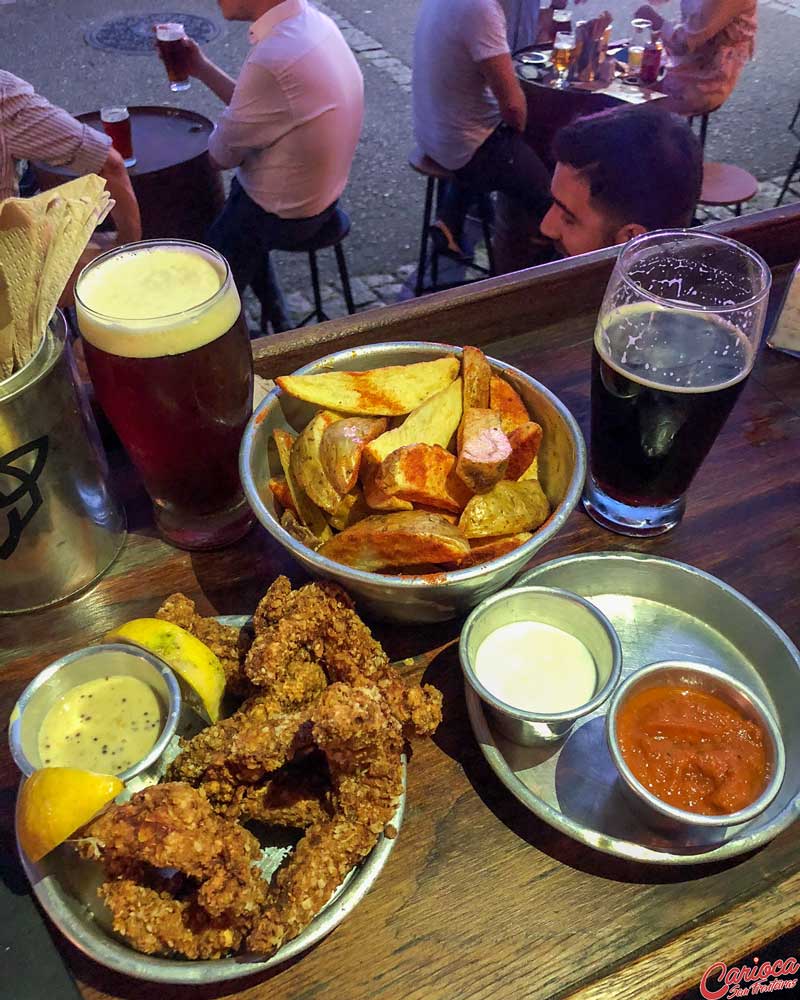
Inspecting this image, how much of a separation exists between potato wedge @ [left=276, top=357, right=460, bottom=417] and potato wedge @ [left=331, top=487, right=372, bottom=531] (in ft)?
0.47

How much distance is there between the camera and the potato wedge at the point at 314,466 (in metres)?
1.16

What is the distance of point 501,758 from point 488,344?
1.03m

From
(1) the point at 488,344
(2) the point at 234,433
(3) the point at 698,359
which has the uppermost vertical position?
(3) the point at 698,359

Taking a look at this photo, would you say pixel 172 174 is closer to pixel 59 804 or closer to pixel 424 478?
pixel 424 478

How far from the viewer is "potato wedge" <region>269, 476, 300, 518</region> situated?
1.21m

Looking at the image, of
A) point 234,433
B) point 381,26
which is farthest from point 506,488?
Result: point 381,26

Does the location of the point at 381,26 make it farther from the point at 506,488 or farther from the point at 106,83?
the point at 506,488

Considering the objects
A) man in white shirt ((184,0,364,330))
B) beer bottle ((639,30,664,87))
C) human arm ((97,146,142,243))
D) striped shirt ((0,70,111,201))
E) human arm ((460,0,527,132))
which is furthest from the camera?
beer bottle ((639,30,664,87))

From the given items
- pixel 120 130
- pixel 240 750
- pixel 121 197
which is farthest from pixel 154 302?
pixel 120 130

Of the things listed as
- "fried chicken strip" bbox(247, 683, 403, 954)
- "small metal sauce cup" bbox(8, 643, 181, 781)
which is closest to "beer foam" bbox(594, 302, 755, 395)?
"fried chicken strip" bbox(247, 683, 403, 954)

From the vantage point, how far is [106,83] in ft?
22.3

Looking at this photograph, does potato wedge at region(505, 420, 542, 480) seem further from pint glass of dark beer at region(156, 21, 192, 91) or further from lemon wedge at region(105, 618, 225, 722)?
pint glass of dark beer at region(156, 21, 192, 91)

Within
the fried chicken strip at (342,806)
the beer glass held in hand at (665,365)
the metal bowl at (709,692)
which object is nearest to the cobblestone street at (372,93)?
the beer glass held in hand at (665,365)

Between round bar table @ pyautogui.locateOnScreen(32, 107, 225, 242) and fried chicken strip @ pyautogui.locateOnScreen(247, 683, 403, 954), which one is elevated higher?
fried chicken strip @ pyautogui.locateOnScreen(247, 683, 403, 954)
